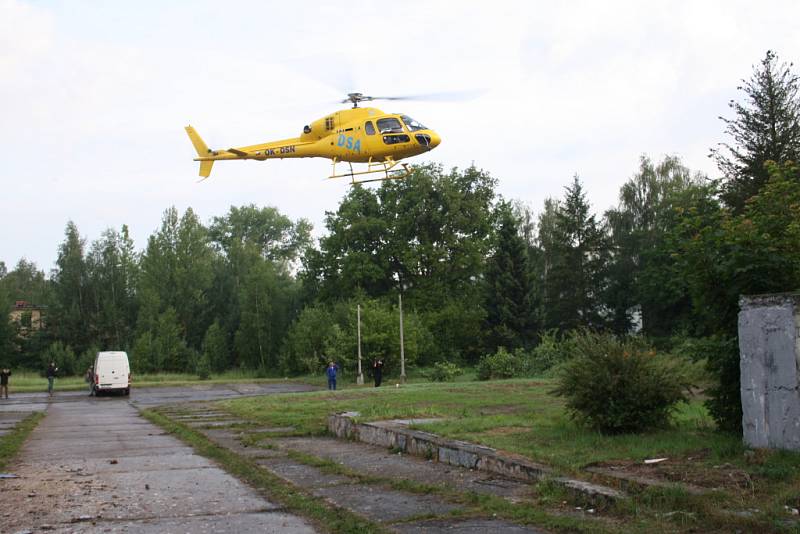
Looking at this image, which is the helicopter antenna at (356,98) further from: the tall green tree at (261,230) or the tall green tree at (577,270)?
the tall green tree at (261,230)

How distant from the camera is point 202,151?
30.8 m

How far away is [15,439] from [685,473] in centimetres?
1357

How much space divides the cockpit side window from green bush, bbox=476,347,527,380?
1495cm

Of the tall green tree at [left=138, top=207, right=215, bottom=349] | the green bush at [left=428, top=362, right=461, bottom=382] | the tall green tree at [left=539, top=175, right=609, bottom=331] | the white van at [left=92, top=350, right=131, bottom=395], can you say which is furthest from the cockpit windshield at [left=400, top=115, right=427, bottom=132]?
the tall green tree at [left=138, top=207, right=215, bottom=349]

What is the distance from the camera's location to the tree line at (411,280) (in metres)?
47.2

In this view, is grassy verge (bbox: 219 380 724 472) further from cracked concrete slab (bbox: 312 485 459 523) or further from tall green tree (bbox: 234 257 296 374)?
tall green tree (bbox: 234 257 296 374)

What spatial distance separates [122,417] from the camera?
77.8ft

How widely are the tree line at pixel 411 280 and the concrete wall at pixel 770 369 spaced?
3023 centimetres

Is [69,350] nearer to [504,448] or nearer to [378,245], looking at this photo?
[378,245]

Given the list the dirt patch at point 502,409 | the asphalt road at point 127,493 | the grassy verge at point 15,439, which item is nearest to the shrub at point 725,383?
the asphalt road at point 127,493

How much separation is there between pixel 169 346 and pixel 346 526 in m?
66.5

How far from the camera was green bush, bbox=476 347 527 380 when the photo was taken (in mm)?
37062

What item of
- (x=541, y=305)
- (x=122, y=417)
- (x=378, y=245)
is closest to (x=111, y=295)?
(x=378, y=245)

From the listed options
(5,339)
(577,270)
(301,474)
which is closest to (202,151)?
(301,474)
